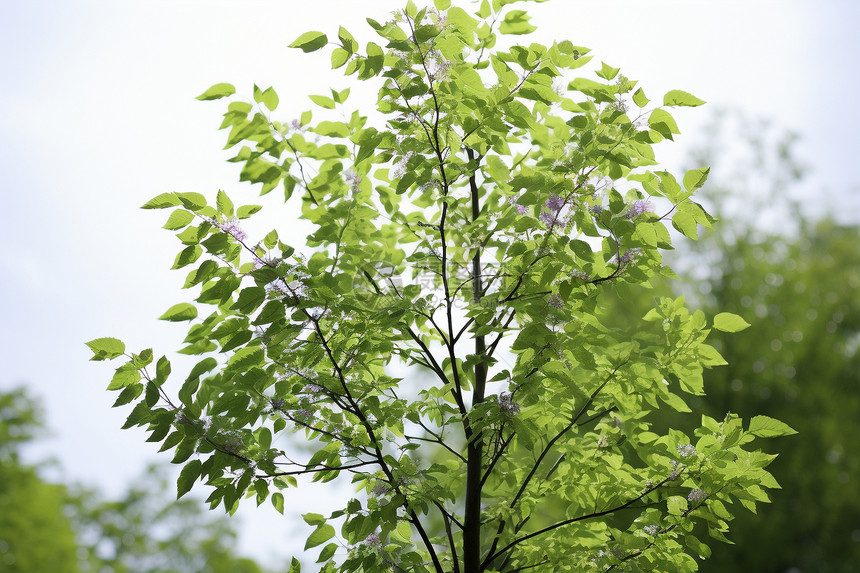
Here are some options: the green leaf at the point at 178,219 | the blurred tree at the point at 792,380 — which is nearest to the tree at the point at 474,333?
the green leaf at the point at 178,219

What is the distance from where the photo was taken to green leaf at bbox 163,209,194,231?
207 centimetres

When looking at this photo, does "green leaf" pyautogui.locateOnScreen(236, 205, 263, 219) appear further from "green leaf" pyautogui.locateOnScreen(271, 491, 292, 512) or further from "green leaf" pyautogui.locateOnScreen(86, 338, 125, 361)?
"green leaf" pyautogui.locateOnScreen(271, 491, 292, 512)

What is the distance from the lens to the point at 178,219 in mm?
2084

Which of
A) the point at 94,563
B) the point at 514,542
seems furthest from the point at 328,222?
the point at 94,563

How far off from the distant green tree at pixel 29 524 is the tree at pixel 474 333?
43.3 feet

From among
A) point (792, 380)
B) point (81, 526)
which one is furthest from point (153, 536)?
point (792, 380)

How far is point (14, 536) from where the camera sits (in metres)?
12.8

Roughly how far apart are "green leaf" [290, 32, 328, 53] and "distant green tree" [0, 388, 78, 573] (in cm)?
1418

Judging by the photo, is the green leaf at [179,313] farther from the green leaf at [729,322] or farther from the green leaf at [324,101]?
the green leaf at [729,322]

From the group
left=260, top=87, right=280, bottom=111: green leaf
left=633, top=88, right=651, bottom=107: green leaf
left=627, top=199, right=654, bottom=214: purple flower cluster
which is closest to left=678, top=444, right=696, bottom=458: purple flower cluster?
left=627, top=199, right=654, bottom=214: purple flower cluster

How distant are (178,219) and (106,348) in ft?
1.64

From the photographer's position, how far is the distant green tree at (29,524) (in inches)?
502

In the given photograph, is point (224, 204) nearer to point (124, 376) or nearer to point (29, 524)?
point (124, 376)

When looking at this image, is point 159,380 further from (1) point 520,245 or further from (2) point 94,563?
(2) point 94,563
